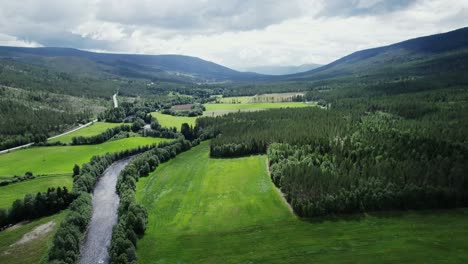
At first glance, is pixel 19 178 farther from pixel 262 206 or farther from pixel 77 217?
pixel 262 206

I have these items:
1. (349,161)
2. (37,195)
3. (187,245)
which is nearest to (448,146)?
(349,161)

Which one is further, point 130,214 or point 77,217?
point 77,217

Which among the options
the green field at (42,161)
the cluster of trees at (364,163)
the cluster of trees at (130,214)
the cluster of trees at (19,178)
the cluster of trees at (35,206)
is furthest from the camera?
the green field at (42,161)

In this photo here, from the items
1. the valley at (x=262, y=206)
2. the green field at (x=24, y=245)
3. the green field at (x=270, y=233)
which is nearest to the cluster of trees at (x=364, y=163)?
the valley at (x=262, y=206)

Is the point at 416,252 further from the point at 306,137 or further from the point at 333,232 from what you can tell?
the point at 306,137

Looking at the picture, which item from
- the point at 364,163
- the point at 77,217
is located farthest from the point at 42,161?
the point at 364,163

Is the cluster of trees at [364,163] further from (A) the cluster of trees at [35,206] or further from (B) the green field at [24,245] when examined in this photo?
(A) the cluster of trees at [35,206]

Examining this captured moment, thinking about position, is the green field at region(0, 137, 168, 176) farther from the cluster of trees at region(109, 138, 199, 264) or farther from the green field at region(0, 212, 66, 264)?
the green field at region(0, 212, 66, 264)
